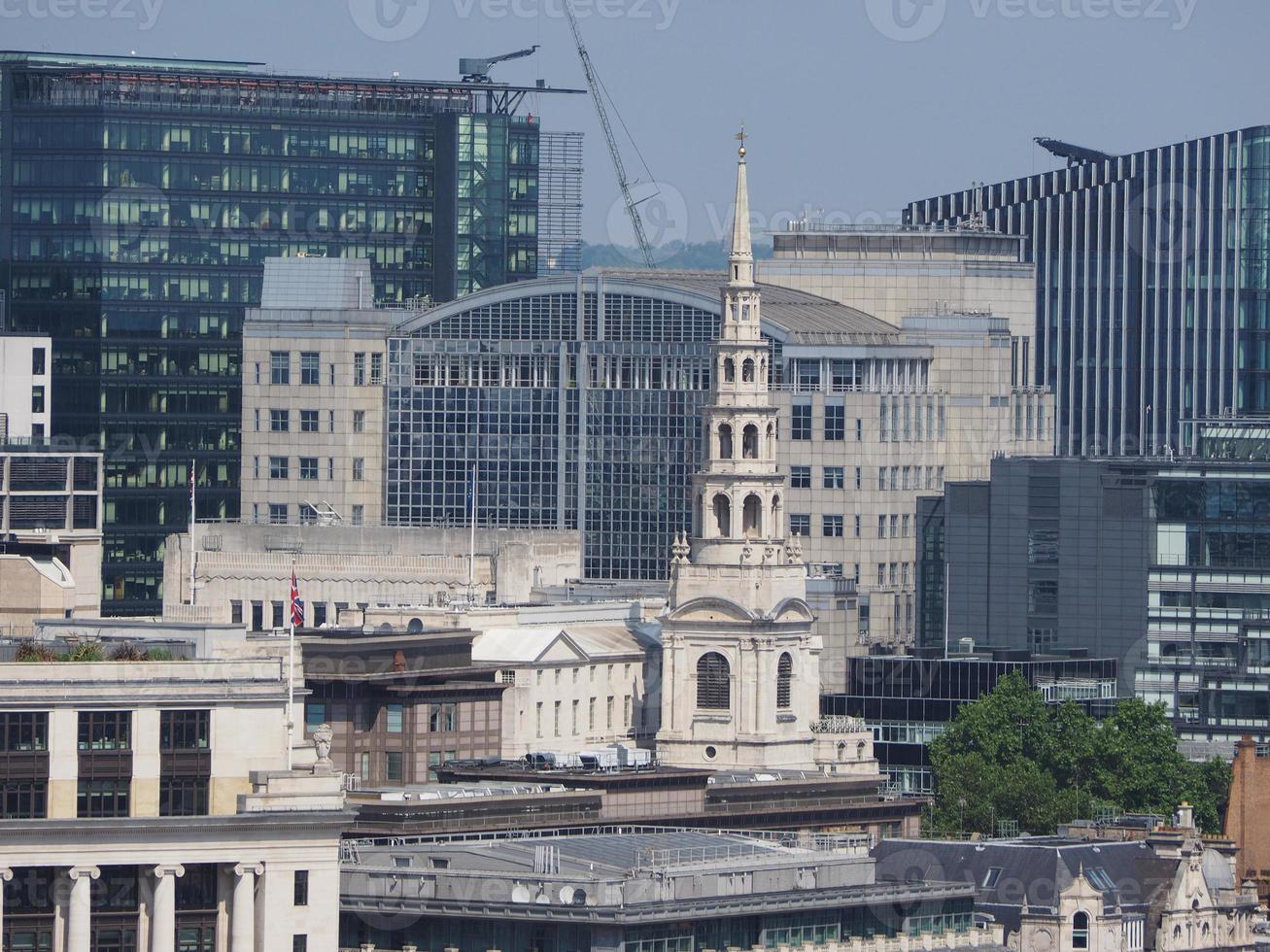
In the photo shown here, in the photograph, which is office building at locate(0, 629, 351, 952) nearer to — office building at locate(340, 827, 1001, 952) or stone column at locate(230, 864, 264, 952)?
stone column at locate(230, 864, 264, 952)

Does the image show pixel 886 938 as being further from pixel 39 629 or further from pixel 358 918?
pixel 39 629

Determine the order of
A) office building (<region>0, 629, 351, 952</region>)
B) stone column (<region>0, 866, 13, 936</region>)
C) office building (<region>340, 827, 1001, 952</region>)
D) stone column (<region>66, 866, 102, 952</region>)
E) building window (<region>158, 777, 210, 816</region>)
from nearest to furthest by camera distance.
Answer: stone column (<region>0, 866, 13, 936</region>) < stone column (<region>66, 866, 102, 952</region>) < office building (<region>0, 629, 351, 952</region>) < building window (<region>158, 777, 210, 816</region>) < office building (<region>340, 827, 1001, 952</region>)

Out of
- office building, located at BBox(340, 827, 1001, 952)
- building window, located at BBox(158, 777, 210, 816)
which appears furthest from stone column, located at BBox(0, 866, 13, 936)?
office building, located at BBox(340, 827, 1001, 952)

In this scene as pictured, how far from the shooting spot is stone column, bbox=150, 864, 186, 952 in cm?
17250

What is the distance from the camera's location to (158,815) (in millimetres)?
174000

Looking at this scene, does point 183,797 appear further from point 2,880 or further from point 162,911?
point 2,880

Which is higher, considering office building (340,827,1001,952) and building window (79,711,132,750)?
building window (79,711,132,750)

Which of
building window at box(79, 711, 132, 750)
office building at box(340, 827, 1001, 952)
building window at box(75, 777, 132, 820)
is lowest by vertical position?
office building at box(340, 827, 1001, 952)

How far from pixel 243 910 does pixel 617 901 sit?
1736 cm

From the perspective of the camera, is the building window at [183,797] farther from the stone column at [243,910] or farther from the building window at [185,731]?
the stone column at [243,910]

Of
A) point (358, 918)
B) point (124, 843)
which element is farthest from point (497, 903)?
point (124, 843)

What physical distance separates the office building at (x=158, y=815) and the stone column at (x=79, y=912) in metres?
0.05

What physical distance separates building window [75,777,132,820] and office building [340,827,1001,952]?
49.1 ft

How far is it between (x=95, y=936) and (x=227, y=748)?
7.95 metres
